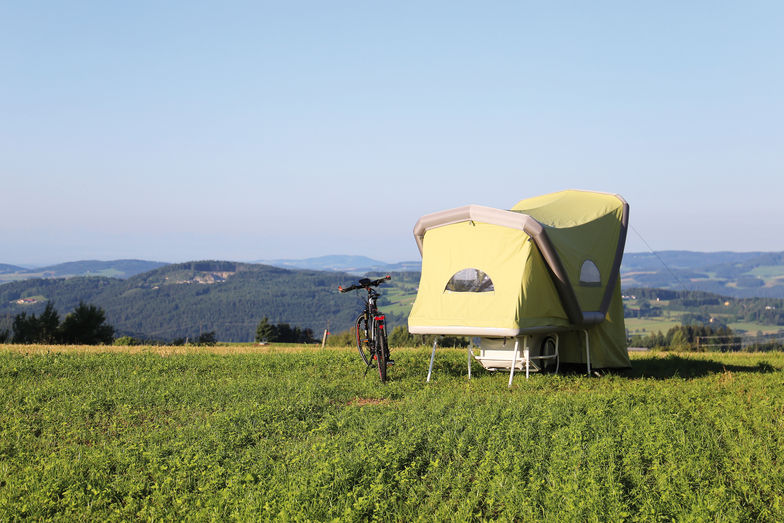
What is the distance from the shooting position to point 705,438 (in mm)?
8906

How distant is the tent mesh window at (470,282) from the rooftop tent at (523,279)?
0.02 m

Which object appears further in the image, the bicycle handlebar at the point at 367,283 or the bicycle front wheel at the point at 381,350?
the bicycle handlebar at the point at 367,283

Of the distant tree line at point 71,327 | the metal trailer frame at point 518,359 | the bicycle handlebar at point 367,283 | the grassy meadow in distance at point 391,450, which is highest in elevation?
the bicycle handlebar at point 367,283

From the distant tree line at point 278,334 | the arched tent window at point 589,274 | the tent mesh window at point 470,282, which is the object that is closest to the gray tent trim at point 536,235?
the arched tent window at point 589,274

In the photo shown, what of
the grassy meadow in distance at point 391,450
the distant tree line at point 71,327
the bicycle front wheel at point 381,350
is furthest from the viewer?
the distant tree line at point 71,327

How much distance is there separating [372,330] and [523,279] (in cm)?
345

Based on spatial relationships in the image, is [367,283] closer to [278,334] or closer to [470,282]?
→ [470,282]

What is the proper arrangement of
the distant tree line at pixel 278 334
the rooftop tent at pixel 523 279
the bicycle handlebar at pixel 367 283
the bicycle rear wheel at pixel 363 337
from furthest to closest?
the distant tree line at pixel 278 334
the bicycle rear wheel at pixel 363 337
the bicycle handlebar at pixel 367 283
the rooftop tent at pixel 523 279

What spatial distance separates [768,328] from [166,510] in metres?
193

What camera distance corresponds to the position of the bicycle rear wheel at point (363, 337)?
15.0 meters

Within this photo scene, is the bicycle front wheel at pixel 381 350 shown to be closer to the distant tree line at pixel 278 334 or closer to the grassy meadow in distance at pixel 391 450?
the grassy meadow in distance at pixel 391 450

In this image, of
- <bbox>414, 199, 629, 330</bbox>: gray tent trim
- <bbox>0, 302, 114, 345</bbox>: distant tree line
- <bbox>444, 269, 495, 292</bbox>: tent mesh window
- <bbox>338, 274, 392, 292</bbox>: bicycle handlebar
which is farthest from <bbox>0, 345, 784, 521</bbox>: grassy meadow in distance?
<bbox>0, 302, 114, 345</bbox>: distant tree line

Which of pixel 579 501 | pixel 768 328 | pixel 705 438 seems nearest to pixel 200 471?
pixel 579 501

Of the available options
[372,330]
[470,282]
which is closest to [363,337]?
[372,330]
